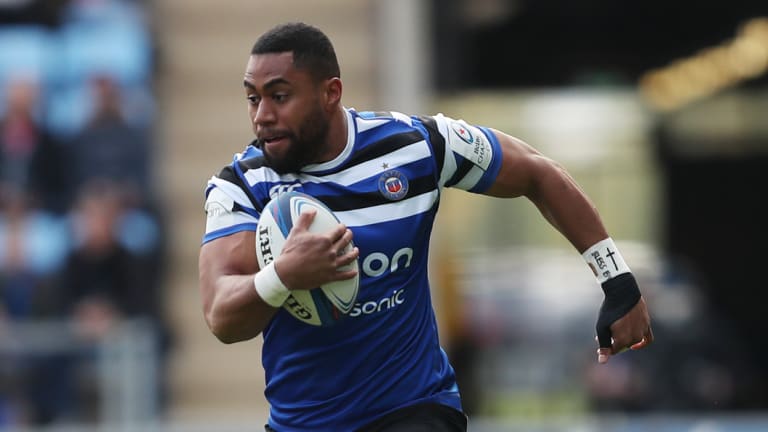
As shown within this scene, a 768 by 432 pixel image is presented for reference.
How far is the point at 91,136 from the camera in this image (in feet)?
32.9

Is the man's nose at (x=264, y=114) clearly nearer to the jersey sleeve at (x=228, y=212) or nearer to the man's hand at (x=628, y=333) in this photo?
the jersey sleeve at (x=228, y=212)

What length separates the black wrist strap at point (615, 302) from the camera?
489 cm

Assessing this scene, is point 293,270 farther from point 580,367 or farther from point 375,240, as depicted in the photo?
point 580,367

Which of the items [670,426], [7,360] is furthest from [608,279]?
[7,360]

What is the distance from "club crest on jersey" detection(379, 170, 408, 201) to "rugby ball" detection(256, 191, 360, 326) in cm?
28

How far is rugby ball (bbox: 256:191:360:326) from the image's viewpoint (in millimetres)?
4441

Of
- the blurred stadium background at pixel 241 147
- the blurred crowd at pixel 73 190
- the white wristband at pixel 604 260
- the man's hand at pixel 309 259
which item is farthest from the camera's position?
the blurred stadium background at pixel 241 147

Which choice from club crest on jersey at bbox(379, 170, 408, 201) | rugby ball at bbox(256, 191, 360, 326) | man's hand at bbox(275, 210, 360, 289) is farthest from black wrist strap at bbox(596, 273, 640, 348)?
man's hand at bbox(275, 210, 360, 289)

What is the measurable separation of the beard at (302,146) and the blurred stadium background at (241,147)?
473 centimetres

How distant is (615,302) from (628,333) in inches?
4.8

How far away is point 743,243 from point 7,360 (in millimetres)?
11335

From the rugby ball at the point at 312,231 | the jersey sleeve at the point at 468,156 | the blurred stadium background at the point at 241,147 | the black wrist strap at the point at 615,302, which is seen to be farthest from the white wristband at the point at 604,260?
the blurred stadium background at the point at 241,147

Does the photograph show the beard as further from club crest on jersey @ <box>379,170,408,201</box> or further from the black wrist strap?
the black wrist strap

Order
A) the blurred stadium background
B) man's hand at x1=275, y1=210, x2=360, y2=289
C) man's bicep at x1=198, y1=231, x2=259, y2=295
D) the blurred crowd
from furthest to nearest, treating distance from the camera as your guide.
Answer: the blurred stadium background < the blurred crowd < man's bicep at x1=198, y1=231, x2=259, y2=295 < man's hand at x1=275, y1=210, x2=360, y2=289
